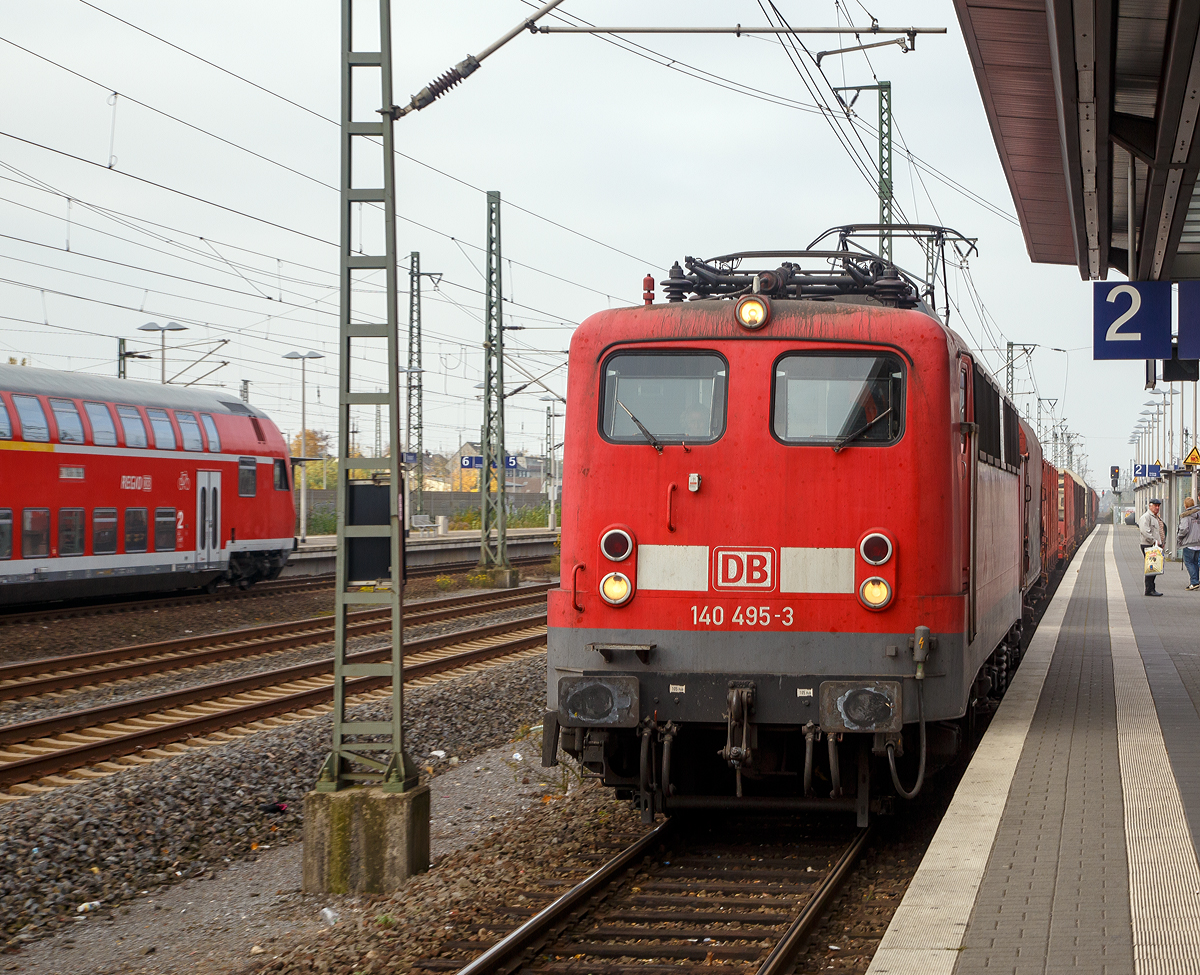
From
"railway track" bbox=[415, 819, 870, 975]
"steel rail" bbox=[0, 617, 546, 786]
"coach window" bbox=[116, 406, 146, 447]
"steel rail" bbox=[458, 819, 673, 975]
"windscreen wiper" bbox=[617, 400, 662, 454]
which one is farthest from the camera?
"coach window" bbox=[116, 406, 146, 447]

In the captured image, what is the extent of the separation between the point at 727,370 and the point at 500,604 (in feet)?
55.6

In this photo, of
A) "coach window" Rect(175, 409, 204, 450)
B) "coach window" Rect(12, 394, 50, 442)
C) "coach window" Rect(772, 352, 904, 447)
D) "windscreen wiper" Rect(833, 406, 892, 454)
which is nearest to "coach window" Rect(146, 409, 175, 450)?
"coach window" Rect(175, 409, 204, 450)

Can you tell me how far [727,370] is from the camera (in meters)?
7.17

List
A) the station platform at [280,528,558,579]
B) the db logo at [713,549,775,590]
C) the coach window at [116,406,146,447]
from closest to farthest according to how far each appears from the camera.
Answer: the db logo at [713,549,775,590] → the coach window at [116,406,146,447] → the station platform at [280,528,558,579]

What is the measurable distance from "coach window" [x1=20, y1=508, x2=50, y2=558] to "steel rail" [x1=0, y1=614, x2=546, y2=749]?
21.4ft

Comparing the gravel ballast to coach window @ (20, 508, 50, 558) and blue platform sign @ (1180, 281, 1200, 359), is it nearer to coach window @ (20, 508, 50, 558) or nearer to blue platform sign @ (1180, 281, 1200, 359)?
blue platform sign @ (1180, 281, 1200, 359)

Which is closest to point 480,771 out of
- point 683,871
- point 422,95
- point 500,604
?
point 683,871

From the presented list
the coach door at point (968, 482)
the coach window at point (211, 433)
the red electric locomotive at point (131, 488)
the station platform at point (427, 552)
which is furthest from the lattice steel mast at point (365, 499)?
the station platform at point (427, 552)

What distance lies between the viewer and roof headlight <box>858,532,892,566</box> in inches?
270

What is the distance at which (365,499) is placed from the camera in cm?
740

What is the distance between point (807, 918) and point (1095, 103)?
15.7ft

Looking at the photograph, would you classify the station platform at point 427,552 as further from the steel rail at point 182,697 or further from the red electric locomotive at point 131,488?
the steel rail at point 182,697

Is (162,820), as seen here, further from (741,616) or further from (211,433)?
(211,433)

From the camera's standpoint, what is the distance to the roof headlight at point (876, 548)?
6.86 metres
